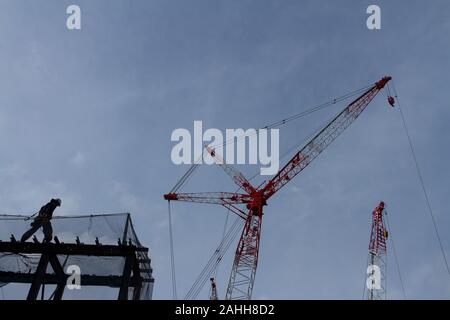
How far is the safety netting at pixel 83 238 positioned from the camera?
23.0 metres

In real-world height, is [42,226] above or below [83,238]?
above

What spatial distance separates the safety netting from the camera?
2298 cm

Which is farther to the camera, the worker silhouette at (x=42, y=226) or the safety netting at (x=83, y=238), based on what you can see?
the worker silhouette at (x=42, y=226)

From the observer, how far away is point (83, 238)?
23.4 metres

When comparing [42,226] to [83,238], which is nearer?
[83,238]

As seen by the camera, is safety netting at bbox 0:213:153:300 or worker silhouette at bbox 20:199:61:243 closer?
safety netting at bbox 0:213:153:300

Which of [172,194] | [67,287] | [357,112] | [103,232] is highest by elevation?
[357,112]

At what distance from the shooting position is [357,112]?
67125mm
